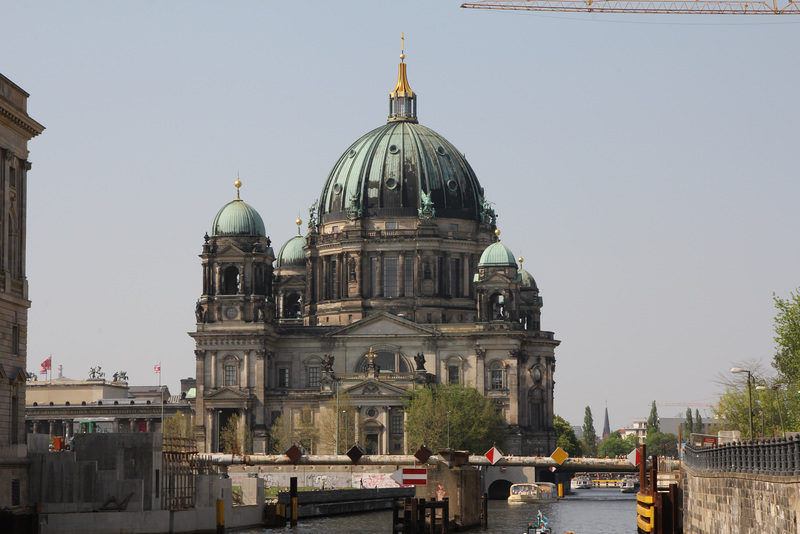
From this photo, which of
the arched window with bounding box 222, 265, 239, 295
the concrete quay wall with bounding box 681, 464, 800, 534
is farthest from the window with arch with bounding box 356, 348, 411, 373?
the concrete quay wall with bounding box 681, 464, 800, 534

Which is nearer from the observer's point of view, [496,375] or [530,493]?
[530,493]

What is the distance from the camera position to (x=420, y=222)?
586 feet

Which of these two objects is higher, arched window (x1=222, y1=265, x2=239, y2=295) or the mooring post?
arched window (x1=222, y1=265, x2=239, y2=295)

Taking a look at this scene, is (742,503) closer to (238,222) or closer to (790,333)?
(790,333)

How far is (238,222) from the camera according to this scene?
172m

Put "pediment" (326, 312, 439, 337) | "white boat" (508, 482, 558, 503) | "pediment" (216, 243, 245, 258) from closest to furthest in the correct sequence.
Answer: "white boat" (508, 482, 558, 503)
"pediment" (216, 243, 245, 258)
"pediment" (326, 312, 439, 337)

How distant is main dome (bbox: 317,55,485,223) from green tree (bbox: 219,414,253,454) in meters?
26.9

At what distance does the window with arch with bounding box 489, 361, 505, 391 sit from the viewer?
170m

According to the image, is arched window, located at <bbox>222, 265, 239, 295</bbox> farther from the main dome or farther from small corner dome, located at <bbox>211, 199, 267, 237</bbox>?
the main dome

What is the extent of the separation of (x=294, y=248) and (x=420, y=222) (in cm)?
2540

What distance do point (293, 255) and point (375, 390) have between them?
37.0 metres

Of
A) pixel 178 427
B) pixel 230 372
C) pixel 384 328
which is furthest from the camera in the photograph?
pixel 384 328

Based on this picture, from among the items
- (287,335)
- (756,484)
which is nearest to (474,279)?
(287,335)

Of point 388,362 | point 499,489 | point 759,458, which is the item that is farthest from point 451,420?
point 759,458
